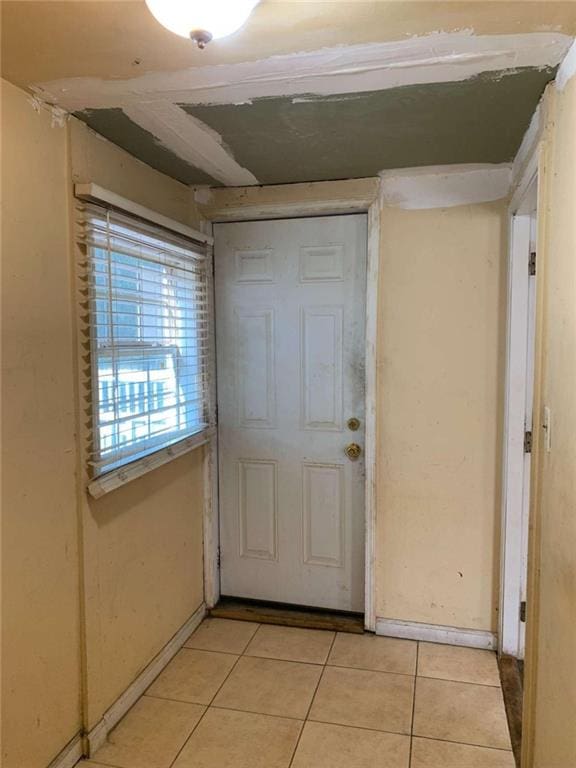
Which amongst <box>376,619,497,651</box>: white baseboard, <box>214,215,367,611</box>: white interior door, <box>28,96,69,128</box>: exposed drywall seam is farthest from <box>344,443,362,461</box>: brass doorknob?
<box>28,96,69,128</box>: exposed drywall seam

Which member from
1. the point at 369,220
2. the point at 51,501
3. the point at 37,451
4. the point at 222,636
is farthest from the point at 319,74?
the point at 222,636

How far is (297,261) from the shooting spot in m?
2.68

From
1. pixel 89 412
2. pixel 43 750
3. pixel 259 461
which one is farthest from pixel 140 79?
pixel 43 750

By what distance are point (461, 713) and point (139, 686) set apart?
50.0 inches

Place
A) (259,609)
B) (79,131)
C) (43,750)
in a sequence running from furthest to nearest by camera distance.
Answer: (259,609) → (79,131) → (43,750)

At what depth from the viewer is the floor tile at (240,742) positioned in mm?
1856

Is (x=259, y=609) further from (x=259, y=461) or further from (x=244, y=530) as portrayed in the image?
(x=259, y=461)

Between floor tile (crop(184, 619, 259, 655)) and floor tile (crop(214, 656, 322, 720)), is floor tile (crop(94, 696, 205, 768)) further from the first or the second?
floor tile (crop(184, 619, 259, 655))

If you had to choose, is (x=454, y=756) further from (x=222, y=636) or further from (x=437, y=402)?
(x=437, y=402)

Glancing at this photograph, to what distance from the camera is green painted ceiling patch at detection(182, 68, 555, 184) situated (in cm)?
161

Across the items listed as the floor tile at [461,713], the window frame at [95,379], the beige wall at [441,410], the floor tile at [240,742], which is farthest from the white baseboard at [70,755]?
the beige wall at [441,410]

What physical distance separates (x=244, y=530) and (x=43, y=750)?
1350 mm

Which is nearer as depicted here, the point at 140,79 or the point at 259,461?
the point at 140,79

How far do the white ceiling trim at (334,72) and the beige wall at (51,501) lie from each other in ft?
0.78
